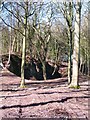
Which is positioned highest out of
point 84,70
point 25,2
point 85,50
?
point 25,2

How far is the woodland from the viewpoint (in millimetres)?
8234

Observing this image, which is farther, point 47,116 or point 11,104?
point 11,104

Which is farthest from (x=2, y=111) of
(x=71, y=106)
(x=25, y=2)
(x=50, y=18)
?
(x=50, y=18)

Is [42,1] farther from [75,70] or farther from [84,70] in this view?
[84,70]

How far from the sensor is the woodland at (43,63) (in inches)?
324

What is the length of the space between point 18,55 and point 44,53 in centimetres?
332

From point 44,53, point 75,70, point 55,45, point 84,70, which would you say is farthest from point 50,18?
point 84,70

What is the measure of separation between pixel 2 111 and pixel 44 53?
2430cm

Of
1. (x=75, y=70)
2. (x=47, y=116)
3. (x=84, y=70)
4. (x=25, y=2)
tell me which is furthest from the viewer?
(x=84, y=70)

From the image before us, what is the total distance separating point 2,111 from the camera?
745 centimetres

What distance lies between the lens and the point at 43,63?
31266mm

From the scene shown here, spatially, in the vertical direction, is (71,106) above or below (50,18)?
below

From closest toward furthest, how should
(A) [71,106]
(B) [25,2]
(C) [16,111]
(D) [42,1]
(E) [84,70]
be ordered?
(C) [16,111] → (A) [71,106] → (B) [25,2] → (D) [42,1] → (E) [84,70]

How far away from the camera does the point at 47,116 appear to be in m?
6.84
